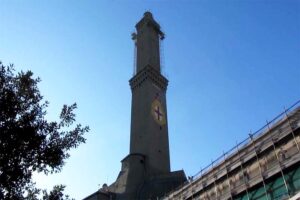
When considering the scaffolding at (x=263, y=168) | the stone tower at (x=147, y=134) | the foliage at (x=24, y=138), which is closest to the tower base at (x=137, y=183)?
the stone tower at (x=147, y=134)

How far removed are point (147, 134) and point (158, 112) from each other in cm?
525

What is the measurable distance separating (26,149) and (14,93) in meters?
2.27

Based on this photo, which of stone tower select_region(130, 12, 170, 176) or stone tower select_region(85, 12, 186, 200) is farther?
stone tower select_region(130, 12, 170, 176)

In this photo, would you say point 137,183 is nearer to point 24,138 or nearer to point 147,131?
point 147,131

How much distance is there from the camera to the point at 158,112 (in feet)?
178

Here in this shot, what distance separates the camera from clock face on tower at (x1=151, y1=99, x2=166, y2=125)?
53219 millimetres

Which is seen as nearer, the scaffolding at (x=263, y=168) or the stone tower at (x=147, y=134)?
the scaffolding at (x=263, y=168)

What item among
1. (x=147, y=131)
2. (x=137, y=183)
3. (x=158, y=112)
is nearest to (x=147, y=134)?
(x=147, y=131)

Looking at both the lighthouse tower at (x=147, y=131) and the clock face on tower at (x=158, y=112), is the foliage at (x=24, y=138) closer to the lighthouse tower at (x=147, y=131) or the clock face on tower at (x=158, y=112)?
the lighthouse tower at (x=147, y=131)

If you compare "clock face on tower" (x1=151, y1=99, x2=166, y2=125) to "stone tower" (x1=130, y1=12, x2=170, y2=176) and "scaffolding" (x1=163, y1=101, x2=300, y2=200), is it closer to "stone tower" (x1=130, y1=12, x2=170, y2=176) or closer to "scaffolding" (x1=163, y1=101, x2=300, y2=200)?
"stone tower" (x1=130, y1=12, x2=170, y2=176)

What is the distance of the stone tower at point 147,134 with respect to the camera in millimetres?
43406

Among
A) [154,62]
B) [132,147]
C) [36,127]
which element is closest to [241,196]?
A: [36,127]

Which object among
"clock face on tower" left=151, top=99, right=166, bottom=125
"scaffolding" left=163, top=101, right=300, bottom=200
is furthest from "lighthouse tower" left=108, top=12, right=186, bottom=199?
"scaffolding" left=163, top=101, right=300, bottom=200

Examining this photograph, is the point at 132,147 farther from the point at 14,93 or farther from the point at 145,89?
the point at 14,93
